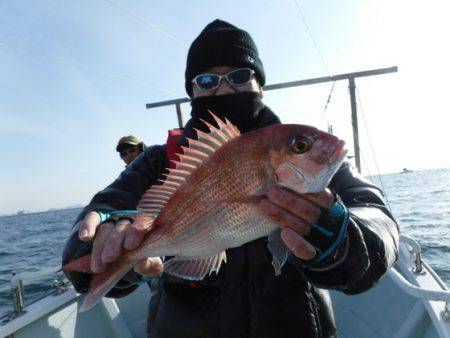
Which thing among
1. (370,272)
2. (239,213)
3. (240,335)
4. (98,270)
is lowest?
(240,335)

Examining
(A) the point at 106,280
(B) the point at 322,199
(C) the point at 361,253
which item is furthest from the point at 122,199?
(C) the point at 361,253

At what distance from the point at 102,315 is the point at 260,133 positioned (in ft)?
13.2

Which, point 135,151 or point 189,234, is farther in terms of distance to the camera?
point 135,151

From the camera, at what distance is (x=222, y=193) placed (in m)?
1.89

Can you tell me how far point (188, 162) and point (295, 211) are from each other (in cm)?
70

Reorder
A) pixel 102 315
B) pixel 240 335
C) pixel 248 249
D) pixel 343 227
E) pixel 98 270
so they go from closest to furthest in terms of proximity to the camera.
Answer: pixel 343 227, pixel 98 270, pixel 240 335, pixel 248 249, pixel 102 315

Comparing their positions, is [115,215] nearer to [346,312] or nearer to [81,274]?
[81,274]

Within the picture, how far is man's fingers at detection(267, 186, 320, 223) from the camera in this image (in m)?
1.69

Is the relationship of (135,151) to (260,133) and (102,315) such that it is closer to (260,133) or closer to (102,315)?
(102,315)

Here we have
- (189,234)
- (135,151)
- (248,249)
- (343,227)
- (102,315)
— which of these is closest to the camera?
(343,227)

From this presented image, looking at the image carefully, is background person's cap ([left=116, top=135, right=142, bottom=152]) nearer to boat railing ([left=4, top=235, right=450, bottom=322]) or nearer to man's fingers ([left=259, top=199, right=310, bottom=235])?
boat railing ([left=4, top=235, right=450, bottom=322])

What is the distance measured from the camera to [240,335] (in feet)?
7.00

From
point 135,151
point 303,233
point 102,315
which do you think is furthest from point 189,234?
point 135,151

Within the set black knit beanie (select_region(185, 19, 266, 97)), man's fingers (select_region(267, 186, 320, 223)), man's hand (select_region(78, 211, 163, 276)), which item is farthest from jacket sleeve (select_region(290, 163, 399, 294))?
black knit beanie (select_region(185, 19, 266, 97))
